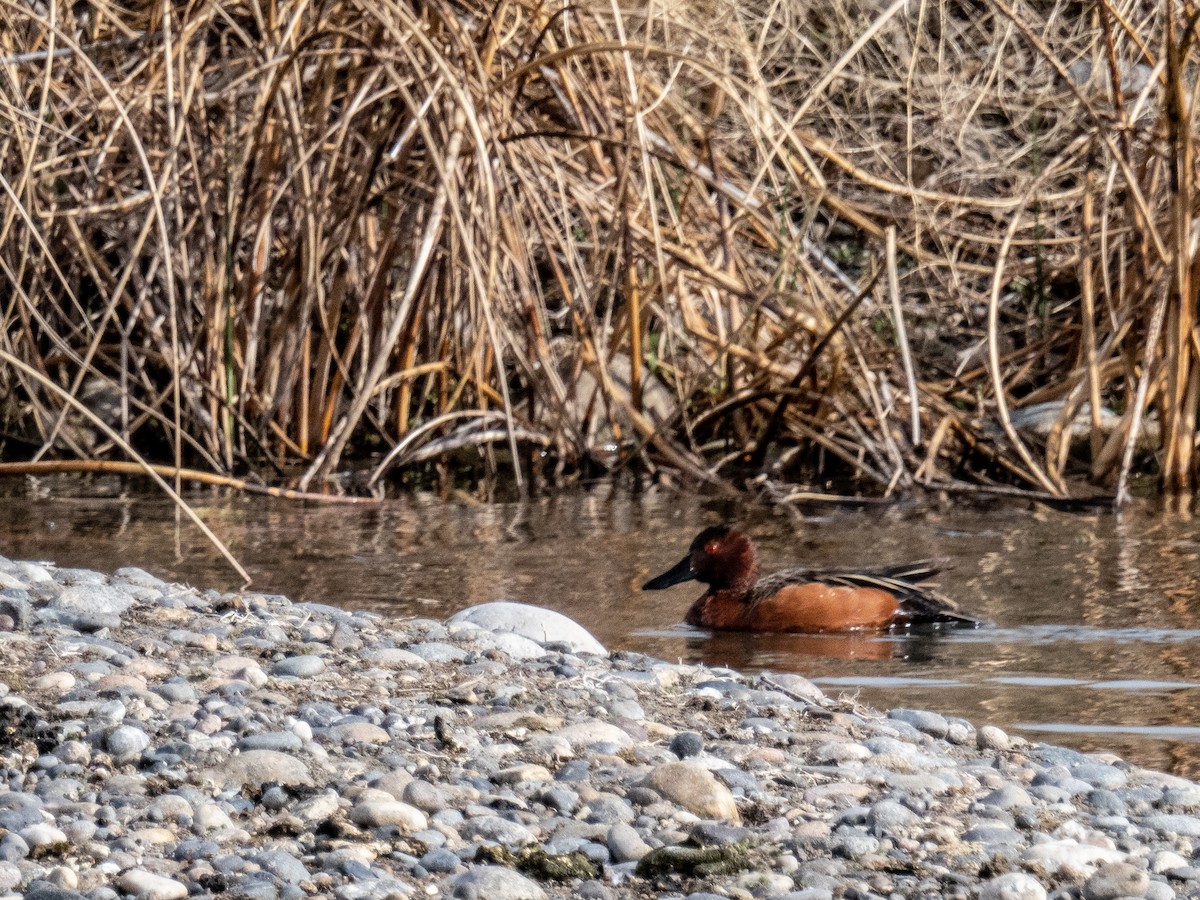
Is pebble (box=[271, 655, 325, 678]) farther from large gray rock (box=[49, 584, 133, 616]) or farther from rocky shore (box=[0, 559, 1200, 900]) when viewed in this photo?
large gray rock (box=[49, 584, 133, 616])

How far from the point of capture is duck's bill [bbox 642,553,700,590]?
6.46m

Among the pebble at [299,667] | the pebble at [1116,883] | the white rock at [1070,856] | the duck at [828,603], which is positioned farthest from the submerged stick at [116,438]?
the pebble at [1116,883]

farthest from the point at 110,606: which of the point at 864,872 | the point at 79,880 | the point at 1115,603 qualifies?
the point at 1115,603

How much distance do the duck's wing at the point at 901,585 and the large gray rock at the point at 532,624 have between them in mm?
953

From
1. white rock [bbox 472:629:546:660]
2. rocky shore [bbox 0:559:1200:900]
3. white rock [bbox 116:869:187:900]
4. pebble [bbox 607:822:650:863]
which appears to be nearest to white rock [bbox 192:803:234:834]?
rocky shore [bbox 0:559:1200:900]

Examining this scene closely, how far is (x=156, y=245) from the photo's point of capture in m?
8.86

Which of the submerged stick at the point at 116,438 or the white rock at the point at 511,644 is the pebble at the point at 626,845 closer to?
the white rock at the point at 511,644

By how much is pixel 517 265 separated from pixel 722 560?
238 cm

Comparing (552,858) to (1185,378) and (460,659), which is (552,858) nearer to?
(460,659)

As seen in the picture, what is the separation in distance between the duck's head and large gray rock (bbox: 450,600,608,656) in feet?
3.20

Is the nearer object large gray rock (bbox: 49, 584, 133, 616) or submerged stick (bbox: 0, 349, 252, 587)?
submerged stick (bbox: 0, 349, 252, 587)

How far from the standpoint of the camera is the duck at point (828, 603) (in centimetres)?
609

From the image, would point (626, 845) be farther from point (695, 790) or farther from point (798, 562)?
point (798, 562)

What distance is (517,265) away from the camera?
827 cm
